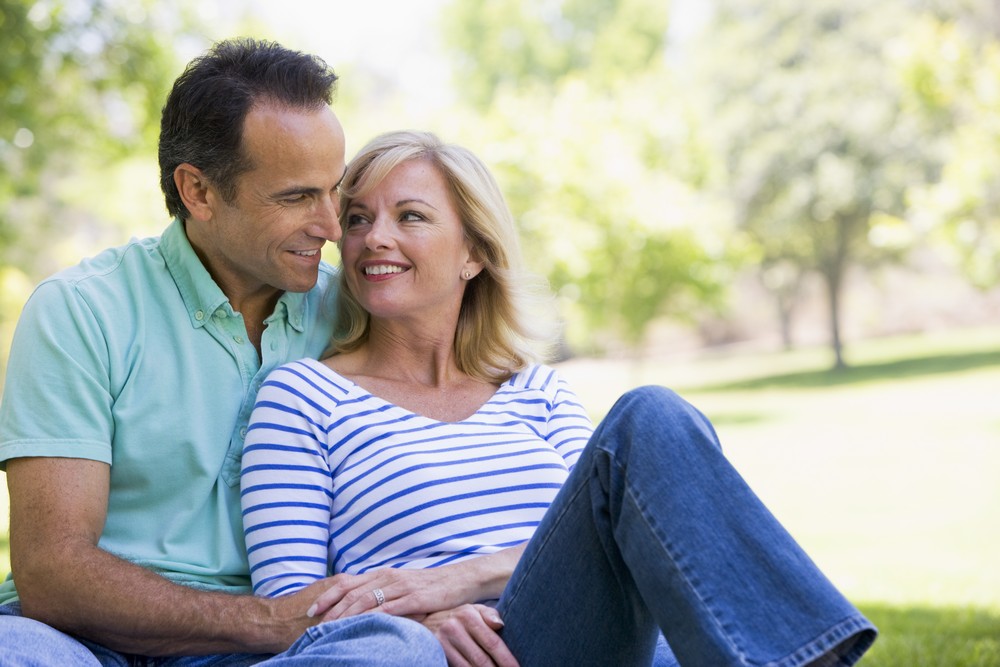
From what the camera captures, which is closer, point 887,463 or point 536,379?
point 536,379

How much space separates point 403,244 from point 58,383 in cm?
94

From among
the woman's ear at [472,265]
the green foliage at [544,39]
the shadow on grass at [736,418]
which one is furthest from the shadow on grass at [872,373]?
the woman's ear at [472,265]

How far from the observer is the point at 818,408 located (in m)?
19.9

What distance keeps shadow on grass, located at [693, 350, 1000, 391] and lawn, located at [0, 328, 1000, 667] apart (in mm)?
65

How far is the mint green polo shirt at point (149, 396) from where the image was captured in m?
2.23

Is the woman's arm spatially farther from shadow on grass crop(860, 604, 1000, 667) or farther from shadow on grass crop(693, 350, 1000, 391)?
shadow on grass crop(693, 350, 1000, 391)

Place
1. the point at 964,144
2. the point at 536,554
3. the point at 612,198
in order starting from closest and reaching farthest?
the point at 536,554 < the point at 964,144 < the point at 612,198

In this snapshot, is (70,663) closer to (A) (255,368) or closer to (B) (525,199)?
(A) (255,368)

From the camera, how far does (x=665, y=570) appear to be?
72.9 inches

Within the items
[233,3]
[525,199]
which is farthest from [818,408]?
[233,3]

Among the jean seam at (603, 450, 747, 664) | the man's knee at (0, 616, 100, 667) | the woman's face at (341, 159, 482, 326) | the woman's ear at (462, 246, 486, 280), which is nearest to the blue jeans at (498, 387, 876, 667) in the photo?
the jean seam at (603, 450, 747, 664)

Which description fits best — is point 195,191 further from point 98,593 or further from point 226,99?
point 98,593

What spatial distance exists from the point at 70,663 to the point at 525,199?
17.6m

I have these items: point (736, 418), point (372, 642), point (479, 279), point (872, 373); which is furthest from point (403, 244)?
point (872, 373)
